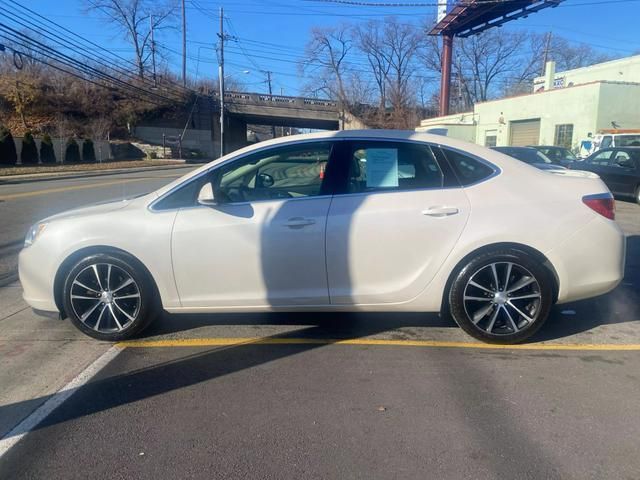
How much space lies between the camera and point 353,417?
313cm

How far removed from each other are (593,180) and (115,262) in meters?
3.93

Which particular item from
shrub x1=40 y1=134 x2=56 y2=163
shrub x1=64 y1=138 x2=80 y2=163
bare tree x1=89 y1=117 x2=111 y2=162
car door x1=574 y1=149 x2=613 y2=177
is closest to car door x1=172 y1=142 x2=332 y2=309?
car door x1=574 y1=149 x2=613 y2=177

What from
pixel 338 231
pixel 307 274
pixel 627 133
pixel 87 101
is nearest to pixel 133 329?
pixel 307 274

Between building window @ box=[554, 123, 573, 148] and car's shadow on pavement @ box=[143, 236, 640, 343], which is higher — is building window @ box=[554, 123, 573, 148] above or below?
above

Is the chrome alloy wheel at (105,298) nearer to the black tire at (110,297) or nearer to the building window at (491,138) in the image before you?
the black tire at (110,297)

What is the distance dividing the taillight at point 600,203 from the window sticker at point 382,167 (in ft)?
4.89

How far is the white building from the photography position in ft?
89.7

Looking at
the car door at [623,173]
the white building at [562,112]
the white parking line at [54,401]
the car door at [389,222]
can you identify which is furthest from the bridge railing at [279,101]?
the white parking line at [54,401]

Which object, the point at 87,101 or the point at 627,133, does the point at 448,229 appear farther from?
the point at 87,101

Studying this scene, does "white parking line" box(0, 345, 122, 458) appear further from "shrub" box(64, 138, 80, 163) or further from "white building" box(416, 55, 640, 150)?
"shrub" box(64, 138, 80, 163)

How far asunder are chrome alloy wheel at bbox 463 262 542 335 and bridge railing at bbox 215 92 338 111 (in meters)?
65.5

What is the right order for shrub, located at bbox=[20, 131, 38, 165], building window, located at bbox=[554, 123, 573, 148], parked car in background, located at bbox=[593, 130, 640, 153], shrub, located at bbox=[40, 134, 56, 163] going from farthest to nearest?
shrub, located at bbox=[40, 134, 56, 163] → shrub, located at bbox=[20, 131, 38, 165] → building window, located at bbox=[554, 123, 573, 148] → parked car in background, located at bbox=[593, 130, 640, 153]

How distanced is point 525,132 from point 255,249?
3402cm

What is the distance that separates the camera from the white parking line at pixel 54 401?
2.92 m
